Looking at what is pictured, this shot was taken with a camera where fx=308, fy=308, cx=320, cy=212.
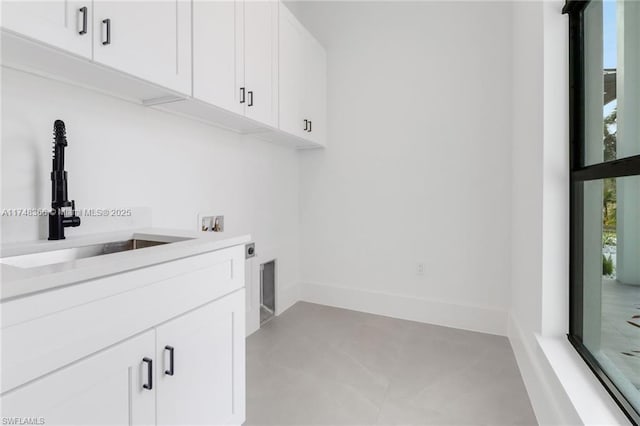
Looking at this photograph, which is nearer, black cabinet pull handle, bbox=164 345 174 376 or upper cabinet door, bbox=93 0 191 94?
black cabinet pull handle, bbox=164 345 174 376

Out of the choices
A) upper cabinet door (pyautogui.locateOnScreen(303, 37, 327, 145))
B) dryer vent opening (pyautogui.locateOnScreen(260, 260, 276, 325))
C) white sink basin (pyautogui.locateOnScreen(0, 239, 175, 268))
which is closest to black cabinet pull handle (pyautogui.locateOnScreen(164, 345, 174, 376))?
white sink basin (pyautogui.locateOnScreen(0, 239, 175, 268))

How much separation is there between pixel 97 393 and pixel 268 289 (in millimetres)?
1978

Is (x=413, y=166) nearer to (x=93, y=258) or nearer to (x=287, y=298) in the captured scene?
(x=287, y=298)

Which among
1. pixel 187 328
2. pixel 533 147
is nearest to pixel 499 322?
pixel 533 147

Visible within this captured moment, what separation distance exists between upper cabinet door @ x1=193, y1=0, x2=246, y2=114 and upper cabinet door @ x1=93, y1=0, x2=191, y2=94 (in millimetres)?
59

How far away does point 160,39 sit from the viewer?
1.27 meters

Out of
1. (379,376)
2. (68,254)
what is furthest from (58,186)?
(379,376)

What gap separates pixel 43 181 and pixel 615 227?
2130 mm

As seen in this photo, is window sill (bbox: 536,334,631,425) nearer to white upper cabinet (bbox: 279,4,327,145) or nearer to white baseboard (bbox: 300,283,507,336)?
white baseboard (bbox: 300,283,507,336)

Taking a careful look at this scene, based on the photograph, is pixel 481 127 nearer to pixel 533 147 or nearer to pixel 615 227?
pixel 533 147

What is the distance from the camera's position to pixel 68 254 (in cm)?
116

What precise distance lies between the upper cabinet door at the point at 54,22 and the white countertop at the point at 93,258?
26.4 inches

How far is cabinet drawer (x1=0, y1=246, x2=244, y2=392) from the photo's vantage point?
64 cm

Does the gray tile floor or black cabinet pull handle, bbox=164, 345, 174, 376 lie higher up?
black cabinet pull handle, bbox=164, 345, 174, 376
